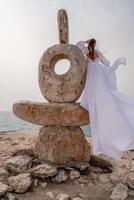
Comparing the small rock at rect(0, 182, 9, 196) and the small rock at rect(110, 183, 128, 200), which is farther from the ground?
the small rock at rect(0, 182, 9, 196)

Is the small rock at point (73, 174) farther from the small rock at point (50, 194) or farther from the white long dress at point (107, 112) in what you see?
the small rock at point (50, 194)

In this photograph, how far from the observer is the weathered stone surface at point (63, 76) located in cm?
554

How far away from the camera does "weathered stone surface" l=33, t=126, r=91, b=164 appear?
5566 millimetres

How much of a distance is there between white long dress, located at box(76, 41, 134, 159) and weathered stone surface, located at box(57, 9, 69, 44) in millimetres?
622

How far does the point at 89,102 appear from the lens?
5.37 m

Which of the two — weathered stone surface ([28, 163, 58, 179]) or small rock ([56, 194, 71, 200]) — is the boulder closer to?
small rock ([56, 194, 71, 200])

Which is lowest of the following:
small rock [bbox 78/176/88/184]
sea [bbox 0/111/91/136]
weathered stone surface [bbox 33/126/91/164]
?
sea [bbox 0/111/91/136]

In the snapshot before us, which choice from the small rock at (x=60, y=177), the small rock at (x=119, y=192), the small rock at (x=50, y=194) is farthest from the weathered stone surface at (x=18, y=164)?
the small rock at (x=119, y=192)

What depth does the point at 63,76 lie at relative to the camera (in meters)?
5.62

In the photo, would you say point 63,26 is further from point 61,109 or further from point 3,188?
point 3,188

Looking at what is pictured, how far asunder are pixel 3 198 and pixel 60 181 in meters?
1.01

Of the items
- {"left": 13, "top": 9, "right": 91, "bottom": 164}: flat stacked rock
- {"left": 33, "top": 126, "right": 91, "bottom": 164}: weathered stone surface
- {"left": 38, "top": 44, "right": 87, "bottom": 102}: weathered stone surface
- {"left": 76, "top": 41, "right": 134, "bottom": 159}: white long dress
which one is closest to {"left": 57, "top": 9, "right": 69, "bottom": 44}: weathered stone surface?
{"left": 13, "top": 9, "right": 91, "bottom": 164}: flat stacked rock

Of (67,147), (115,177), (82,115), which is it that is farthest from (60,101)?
(115,177)

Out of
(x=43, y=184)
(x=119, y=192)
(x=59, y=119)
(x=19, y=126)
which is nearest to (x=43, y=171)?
(x=43, y=184)
